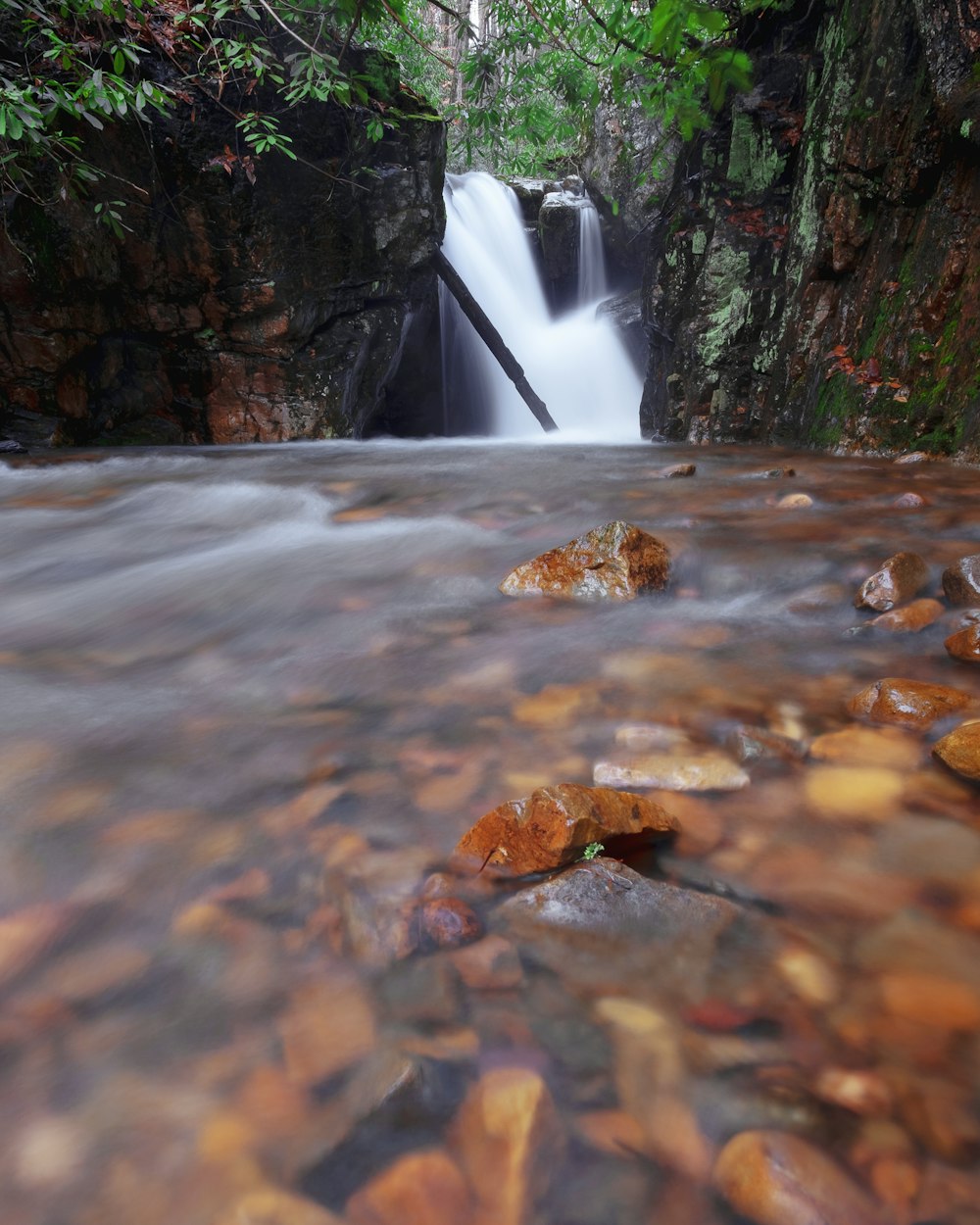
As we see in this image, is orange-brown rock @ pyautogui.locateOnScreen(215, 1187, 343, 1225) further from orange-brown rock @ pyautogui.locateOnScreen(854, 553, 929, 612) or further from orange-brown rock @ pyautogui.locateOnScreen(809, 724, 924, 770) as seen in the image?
orange-brown rock @ pyautogui.locateOnScreen(854, 553, 929, 612)

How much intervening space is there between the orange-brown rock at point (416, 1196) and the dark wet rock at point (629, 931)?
0.31 metres

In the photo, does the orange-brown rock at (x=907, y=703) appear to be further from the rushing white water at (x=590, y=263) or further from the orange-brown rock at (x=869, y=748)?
the rushing white water at (x=590, y=263)

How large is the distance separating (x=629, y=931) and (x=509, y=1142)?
0.37 metres

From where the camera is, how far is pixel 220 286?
7.92 meters

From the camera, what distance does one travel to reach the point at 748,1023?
3.22 feet

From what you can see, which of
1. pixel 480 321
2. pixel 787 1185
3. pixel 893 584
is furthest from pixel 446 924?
pixel 480 321

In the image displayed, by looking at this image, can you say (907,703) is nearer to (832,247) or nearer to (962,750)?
(962,750)

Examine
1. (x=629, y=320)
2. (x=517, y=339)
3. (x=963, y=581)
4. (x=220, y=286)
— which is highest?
(x=220, y=286)

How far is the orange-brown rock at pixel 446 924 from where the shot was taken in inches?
45.0

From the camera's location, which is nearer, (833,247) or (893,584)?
(893,584)

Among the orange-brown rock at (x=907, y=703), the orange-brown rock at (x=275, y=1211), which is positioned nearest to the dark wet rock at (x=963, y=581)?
the orange-brown rock at (x=907, y=703)

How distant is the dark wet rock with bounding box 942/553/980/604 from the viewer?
235 centimetres

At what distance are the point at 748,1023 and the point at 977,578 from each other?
1.97 m

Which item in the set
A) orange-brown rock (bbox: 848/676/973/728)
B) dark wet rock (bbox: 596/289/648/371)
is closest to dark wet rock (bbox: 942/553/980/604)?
orange-brown rock (bbox: 848/676/973/728)
